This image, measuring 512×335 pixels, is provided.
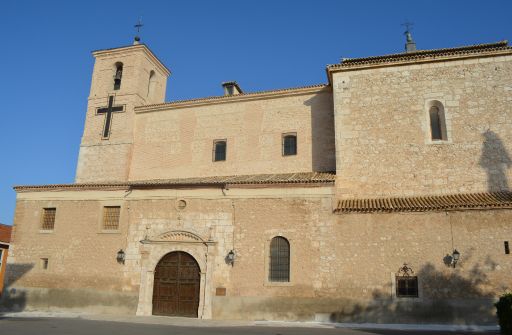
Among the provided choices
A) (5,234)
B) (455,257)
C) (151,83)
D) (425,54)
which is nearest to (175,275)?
(455,257)

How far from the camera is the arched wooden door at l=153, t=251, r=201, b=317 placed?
15773mm

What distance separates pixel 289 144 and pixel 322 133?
1.55 metres

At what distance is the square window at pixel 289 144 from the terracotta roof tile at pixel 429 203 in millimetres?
3882

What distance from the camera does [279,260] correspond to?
604 inches

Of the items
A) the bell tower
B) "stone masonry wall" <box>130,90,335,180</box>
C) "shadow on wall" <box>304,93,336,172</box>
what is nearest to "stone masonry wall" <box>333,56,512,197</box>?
"shadow on wall" <box>304,93,336,172</box>

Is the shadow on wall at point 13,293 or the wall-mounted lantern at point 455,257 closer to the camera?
the wall-mounted lantern at point 455,257

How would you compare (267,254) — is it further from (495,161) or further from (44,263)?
(44,263)

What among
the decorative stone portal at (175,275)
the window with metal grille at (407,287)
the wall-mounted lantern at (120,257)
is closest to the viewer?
the window with metal grille at (407,287)

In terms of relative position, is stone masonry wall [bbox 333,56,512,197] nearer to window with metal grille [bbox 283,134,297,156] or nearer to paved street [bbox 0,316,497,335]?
window with metal grille [bbox 283,134,297,156]

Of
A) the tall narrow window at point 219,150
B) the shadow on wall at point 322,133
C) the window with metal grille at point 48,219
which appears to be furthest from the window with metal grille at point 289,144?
the window with metal grille at point 48,219

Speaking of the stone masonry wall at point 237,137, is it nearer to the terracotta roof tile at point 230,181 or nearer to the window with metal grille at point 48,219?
the terracotta roof tile at point 230,181

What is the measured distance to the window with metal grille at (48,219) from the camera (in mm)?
18250

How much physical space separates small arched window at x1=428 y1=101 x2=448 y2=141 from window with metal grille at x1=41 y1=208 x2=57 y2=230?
52.4 ft

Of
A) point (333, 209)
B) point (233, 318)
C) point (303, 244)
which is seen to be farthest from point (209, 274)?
point (333, 209)
